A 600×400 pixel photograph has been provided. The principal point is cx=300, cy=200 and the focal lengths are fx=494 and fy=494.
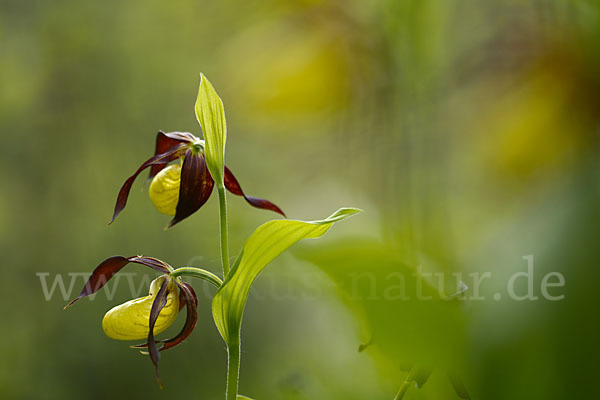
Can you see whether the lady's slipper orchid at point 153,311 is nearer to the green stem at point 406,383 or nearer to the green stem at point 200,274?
the green stem at point 200,274

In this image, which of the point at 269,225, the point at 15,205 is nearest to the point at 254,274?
the point at 269,225

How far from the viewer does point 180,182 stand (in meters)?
0.42

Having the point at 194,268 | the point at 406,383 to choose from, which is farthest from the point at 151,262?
the point at 406,383

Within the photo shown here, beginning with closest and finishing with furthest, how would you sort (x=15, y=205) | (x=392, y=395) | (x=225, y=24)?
1. (x=392, y=395)
2. (x=15, y=205)
3. (x=225, y=24)

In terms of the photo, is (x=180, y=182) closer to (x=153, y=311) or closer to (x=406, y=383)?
(x=153, y=311)

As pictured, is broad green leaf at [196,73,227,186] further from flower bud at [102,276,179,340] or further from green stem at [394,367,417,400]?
green stem at [394,367,417,400]

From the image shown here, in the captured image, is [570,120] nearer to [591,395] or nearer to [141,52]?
[591,395]

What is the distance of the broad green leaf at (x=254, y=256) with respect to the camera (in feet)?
1.20

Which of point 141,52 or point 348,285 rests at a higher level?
point 141,52

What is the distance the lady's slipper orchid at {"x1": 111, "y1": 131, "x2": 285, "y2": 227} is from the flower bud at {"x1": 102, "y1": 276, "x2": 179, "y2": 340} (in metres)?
0.06

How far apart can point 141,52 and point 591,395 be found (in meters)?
2.21

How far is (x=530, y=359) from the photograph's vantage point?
0.42ft

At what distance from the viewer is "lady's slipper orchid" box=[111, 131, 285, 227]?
0.41m

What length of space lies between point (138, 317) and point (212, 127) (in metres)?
0.17
